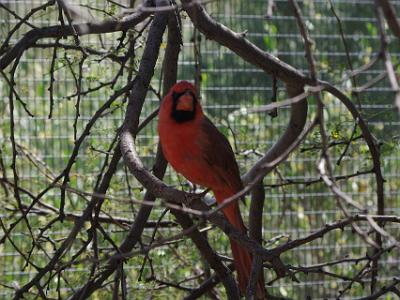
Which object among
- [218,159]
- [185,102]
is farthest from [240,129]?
[185,102]

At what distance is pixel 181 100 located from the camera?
295 cm

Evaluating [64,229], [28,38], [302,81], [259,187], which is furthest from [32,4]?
[302,81]

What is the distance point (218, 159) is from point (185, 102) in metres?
0.27

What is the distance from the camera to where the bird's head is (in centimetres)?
295

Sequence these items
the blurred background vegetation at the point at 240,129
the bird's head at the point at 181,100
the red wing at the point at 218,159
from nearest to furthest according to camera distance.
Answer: the bird's head at the point at 181,100, the red wing at the point at 218,159, the blurred background vegetation at the point at 240,129

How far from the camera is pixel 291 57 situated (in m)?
5.83

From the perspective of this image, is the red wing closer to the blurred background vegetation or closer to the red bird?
the red bird

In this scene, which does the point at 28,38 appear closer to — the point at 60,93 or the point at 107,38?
the point at 107,38

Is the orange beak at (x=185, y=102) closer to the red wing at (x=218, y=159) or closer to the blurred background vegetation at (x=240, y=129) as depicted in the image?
the red wing at (x=218, y=159)

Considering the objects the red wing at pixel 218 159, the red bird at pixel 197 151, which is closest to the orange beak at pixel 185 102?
the red bird at pixel 197 151

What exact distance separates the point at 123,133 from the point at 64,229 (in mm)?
1878

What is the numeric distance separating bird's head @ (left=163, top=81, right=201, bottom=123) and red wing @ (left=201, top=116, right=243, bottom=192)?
10 cm

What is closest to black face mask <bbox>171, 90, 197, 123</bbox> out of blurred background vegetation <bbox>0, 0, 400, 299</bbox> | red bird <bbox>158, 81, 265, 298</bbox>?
red bird <bbox>158, 81, 265, 298</bbox>

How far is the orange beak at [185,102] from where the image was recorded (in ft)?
9.68
